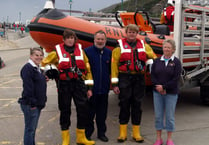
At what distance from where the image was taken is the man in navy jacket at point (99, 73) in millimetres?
3701

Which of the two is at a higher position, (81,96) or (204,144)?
(81,96)

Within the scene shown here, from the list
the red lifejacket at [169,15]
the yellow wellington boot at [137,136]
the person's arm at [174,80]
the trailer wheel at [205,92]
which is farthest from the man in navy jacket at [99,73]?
the red lifejacket at [169,15]

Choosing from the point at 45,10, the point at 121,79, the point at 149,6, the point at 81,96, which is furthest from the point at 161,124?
the point at 149,6

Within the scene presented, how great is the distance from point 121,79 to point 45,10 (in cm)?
164

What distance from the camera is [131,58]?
12.1 feet

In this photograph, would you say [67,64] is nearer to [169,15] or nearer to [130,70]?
[130,70]

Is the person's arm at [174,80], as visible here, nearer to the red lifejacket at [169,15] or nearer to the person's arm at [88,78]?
the person's arm at [88,78]

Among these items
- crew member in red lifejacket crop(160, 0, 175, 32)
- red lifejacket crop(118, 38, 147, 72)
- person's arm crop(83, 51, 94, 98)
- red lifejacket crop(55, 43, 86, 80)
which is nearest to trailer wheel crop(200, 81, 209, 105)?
crew member in red lifejacket crop(160, 0, 175, 32)

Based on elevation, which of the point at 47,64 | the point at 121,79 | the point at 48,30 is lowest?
the point at 121,79

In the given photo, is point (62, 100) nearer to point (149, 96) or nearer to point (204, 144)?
point (204, 144)

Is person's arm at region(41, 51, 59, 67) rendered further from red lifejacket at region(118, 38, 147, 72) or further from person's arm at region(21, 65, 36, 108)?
red lifejacket at region(118, 38, 147, 72)

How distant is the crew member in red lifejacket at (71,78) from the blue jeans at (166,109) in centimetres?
90

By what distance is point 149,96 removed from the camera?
6723 mm

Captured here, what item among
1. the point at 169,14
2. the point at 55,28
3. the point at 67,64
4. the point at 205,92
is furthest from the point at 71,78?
the point at 169,14
